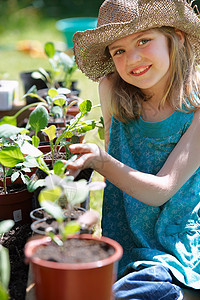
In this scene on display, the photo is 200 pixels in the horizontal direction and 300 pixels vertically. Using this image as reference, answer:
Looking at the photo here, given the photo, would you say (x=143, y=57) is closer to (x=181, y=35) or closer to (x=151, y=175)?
(x=181, y=35)

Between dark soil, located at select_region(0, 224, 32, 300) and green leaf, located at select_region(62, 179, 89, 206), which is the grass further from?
green leaf, located at select_region(62, 179, 89, 206)

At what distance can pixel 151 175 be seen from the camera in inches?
54.6

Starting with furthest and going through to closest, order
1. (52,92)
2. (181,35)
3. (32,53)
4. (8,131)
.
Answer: (32,53) < (52,92) < (181,35) < (8,131)

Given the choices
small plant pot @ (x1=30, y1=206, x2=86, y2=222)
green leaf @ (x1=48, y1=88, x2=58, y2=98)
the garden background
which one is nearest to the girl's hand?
small plant pot @ (x1=30, y1=206, x2=86, y2=222)

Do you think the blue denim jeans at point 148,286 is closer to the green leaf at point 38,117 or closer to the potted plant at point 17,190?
the potted plant at point 17,190

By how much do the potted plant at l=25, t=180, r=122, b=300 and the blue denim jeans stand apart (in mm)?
436

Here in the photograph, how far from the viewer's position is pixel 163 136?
1.63m

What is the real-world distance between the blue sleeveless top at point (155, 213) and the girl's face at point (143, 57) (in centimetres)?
17

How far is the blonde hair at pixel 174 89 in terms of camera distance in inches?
62.7

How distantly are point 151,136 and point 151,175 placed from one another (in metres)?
0.30

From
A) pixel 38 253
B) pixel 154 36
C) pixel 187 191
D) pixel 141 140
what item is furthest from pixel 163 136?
pixel 38 253

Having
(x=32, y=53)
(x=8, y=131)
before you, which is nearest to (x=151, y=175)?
(x=8, y=131)

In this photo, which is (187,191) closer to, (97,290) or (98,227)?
(98,227)

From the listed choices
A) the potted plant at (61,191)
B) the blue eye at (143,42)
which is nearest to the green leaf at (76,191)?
the potted plant at (61,191)
